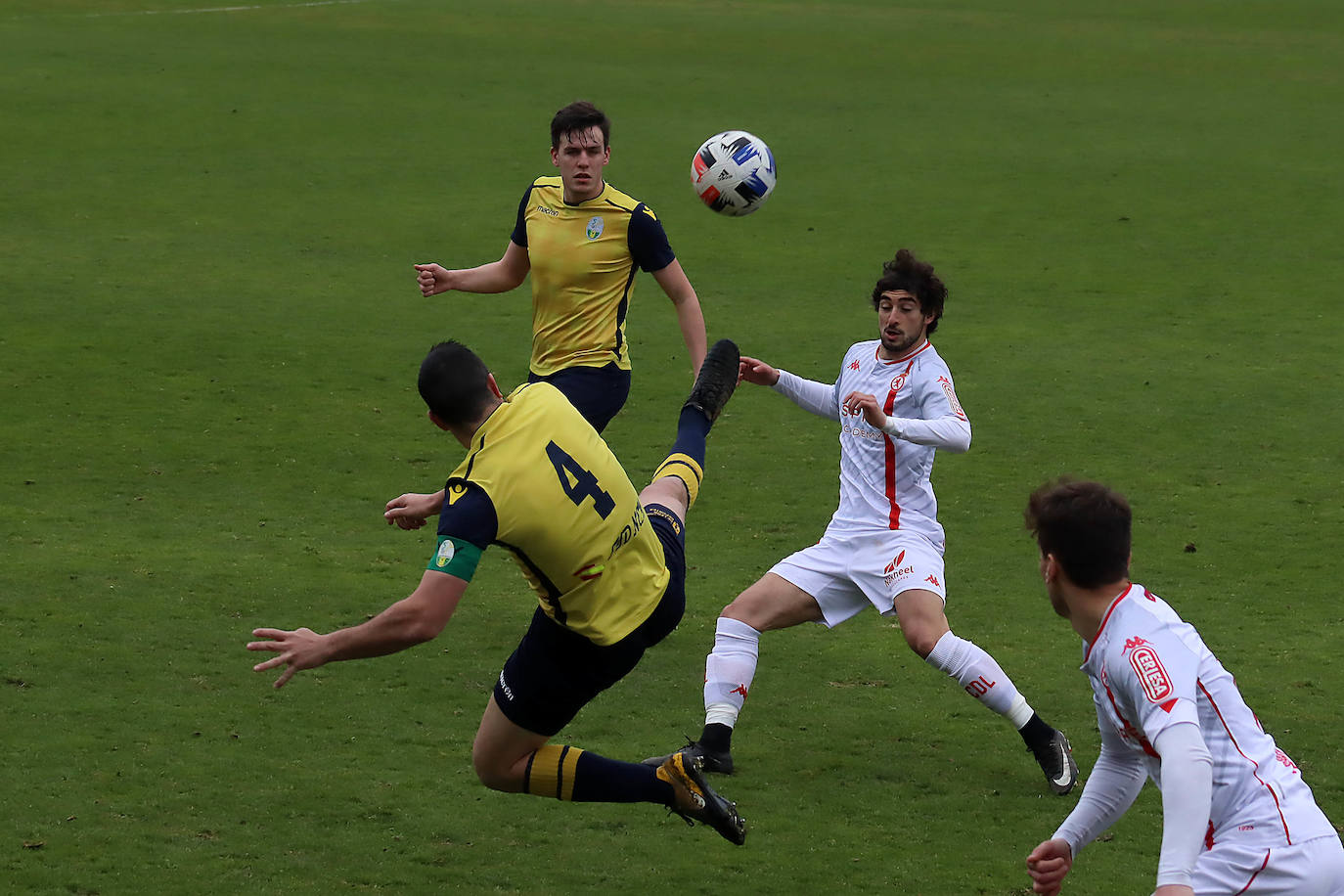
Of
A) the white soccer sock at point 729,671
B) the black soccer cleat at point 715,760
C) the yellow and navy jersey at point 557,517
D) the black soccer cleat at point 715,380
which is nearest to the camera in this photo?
the yellow and navy jersey at point 557,517

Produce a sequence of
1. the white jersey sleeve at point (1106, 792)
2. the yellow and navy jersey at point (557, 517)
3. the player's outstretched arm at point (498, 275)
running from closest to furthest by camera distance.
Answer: the white jersey sleeve at point (1106, 792) → the yellow and navy jersey at point (557, 517) → the player's outstretched arm at point (498, 275)

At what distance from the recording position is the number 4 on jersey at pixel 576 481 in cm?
509

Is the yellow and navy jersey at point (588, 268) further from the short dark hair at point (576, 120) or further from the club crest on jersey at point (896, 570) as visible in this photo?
the club crest on jersey at point (896, 570)

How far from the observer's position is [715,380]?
23.1 ft

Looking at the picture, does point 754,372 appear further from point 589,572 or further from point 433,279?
point 589,572

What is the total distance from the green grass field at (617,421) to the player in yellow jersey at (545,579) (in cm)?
42

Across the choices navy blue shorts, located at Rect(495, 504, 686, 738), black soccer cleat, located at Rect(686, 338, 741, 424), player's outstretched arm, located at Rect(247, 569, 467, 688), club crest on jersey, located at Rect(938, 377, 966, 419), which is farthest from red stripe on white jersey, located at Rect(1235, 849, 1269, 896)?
black soccer cleat, located at Rect(686, 338, 741, 424)

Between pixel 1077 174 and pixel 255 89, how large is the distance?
1279 cm

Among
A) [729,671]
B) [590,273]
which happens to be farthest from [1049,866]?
[590,273]

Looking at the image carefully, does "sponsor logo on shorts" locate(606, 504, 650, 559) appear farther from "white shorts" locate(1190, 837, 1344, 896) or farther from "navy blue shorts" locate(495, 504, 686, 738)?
"white shorts" locate(1190, 837, 1344, 896)

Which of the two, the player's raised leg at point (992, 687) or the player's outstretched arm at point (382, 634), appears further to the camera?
the player's raised leg at point (992, 687)

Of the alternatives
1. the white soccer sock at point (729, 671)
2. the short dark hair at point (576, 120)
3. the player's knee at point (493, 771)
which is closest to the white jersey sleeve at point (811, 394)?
the white soccer sock at point (729, 671)

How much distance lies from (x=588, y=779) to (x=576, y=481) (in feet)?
3.99

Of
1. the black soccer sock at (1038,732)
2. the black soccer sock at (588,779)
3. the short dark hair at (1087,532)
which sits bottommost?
the black soccer sock at (1038,732)
